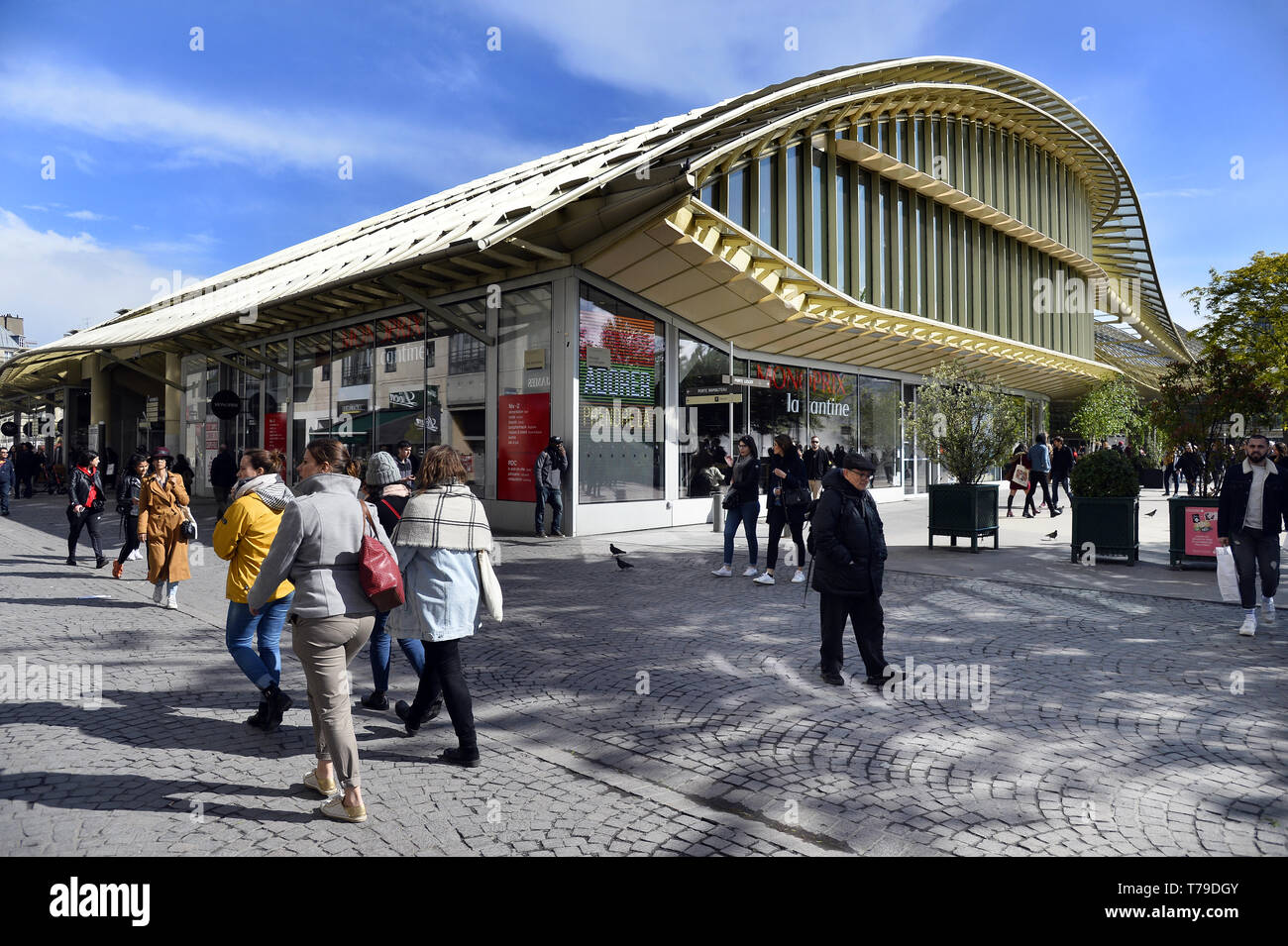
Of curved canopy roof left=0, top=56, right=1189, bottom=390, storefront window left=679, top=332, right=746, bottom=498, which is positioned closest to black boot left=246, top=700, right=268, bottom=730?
curved canopy roof left=0, top=56, right=1189, bottom=390

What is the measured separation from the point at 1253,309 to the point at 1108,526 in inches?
393

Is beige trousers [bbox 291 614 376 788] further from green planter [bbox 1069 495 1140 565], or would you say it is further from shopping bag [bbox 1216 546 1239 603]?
green planter [bbox 1069 495 1140 565]

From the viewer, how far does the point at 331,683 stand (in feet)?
12.1

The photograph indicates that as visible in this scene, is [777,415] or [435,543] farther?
[777,415]

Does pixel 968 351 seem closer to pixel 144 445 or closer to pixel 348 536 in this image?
pixel 348 536

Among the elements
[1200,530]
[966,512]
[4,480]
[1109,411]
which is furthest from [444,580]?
[1109,411]

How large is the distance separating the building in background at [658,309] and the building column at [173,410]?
69mm

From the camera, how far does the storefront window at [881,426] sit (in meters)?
23.5

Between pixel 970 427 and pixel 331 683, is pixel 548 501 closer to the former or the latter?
pixel 970 427

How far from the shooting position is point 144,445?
104ft

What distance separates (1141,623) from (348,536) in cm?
705

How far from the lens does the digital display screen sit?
15.4 metres

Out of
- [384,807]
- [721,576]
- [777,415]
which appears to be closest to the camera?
[384,807]
